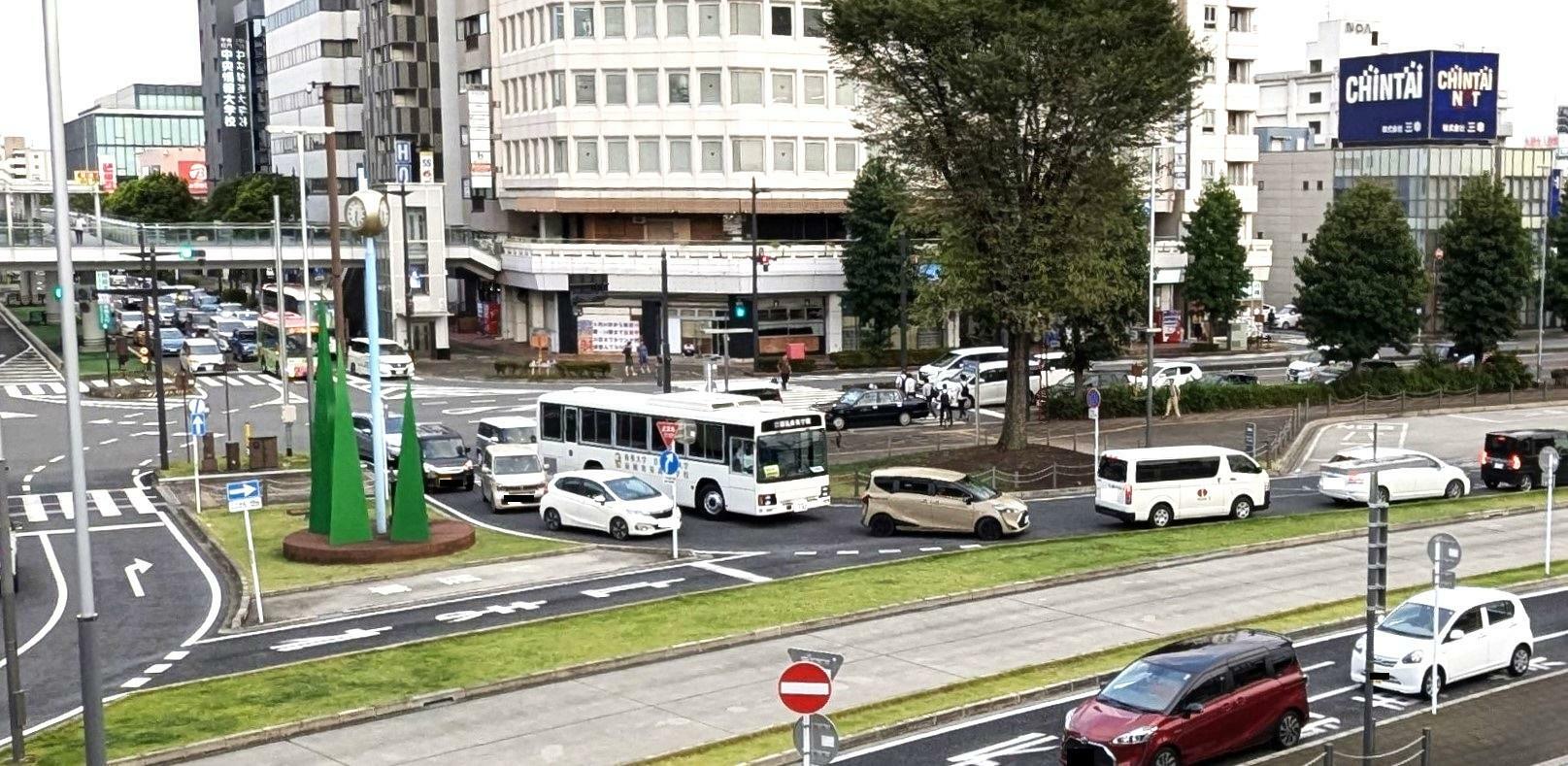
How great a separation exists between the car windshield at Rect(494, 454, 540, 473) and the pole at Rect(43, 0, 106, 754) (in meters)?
25.3

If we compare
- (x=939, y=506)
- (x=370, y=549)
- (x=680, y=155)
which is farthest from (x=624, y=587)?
(x=680, y=155)

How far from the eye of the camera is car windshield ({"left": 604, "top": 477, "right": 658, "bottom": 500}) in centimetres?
3857

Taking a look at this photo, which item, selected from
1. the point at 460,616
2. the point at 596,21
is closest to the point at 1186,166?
the point at 596,21

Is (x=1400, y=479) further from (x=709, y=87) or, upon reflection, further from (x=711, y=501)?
(x=709, y=87)

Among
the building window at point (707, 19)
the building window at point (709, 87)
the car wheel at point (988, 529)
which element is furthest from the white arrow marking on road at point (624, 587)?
the building window at point (707, 19)

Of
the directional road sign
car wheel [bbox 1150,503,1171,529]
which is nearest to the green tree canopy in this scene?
the directional road sign

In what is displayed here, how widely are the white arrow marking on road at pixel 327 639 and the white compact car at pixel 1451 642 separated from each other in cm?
1656

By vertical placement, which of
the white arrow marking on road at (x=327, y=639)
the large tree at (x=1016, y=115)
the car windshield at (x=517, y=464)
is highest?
the large tree at (x=1016, y=115)

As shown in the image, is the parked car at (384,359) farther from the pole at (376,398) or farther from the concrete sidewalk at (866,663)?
the concrete sidewalk at (866,663)

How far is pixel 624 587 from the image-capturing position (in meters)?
31.9

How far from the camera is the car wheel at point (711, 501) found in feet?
134

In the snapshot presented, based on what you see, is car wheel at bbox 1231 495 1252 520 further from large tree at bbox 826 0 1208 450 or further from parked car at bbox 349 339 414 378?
parked car at bbox 349 339 414 378

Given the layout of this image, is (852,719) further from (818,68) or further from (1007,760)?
(818,68)

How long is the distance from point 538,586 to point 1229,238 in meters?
62.8
